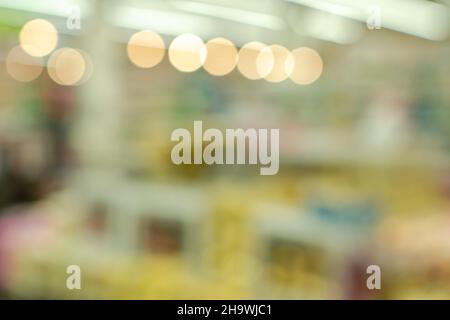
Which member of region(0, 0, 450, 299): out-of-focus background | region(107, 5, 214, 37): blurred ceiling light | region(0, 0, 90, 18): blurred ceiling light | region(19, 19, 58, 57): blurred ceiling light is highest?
region(0, 0, 90, 18): blurred ceiling light

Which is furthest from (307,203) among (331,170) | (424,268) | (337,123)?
(424,268)

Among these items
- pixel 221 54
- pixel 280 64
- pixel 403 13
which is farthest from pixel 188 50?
pixel 403 13

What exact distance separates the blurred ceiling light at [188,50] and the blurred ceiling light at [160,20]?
0.05 feet

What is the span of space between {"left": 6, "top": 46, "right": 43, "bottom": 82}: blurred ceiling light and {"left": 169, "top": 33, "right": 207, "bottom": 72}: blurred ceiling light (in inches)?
12.4

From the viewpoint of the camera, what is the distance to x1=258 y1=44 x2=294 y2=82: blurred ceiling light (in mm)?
1313

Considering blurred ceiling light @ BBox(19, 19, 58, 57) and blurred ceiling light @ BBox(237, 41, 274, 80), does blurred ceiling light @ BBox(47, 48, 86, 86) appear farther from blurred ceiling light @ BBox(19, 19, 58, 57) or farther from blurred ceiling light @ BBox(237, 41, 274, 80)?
blurred ceiling light @ BBox(237, 41, 274, 80)

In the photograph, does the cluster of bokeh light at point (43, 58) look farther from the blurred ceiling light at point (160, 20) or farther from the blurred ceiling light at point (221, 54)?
the blurred ceiling light at point (221, 54)

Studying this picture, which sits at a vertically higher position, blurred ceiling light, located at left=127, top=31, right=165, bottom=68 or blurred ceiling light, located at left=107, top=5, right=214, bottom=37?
blurred ceiling light, located at left=107, top=5, right=214, bottom=37

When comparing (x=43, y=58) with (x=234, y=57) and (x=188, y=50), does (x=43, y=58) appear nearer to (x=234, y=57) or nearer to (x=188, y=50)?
(x=188, y=50)

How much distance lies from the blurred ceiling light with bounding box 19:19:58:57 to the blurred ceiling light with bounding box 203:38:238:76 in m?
0.36

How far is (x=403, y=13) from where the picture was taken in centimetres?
131

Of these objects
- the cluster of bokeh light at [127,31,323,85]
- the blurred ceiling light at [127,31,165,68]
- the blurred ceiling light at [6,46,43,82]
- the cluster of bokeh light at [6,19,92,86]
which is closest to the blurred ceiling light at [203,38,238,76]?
the cluster of bokeh light at [127,31,323,85]

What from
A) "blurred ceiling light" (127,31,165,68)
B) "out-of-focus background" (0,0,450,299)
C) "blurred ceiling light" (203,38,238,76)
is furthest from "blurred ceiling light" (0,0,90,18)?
"blurred ceiling light" (203,38,238,76)

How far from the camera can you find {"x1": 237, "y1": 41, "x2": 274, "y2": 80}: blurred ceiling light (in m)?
1.32
